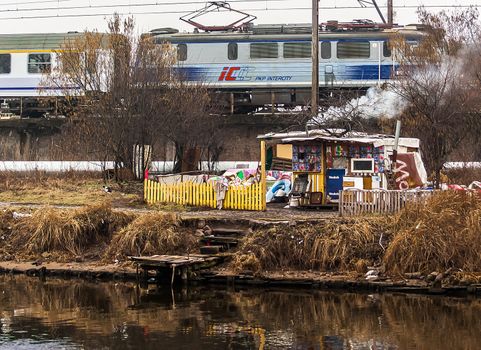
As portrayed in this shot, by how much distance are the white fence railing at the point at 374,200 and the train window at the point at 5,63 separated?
69.6ft

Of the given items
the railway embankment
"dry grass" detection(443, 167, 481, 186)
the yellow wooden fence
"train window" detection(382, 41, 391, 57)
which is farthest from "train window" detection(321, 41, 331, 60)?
the railway embankment

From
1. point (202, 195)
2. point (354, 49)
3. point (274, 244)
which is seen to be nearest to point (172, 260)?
point (274, 244)

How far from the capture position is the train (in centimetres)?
3356

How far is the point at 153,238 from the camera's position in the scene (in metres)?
18.9

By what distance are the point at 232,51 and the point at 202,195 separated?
1366 cm

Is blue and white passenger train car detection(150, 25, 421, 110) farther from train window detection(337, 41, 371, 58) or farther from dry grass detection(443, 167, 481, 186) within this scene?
dry grass detection(443, 167, 481, 186)

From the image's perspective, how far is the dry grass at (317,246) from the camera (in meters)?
17.5

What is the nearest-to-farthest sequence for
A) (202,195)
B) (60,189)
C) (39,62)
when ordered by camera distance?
(202,195) → (60,189) → (39,62)

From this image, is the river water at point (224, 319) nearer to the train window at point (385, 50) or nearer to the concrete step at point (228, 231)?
the concrete step at point (228, 231)

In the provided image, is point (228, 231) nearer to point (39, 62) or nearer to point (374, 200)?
point (374, 200)

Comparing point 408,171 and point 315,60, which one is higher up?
point 315,60

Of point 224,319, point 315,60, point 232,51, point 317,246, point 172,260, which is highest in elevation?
point 232,51

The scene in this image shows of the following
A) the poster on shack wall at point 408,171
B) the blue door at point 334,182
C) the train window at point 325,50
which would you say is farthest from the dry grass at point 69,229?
the train window at point 325,50

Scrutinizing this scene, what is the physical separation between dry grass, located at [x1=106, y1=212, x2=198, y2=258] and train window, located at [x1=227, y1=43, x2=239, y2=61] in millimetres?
16172
